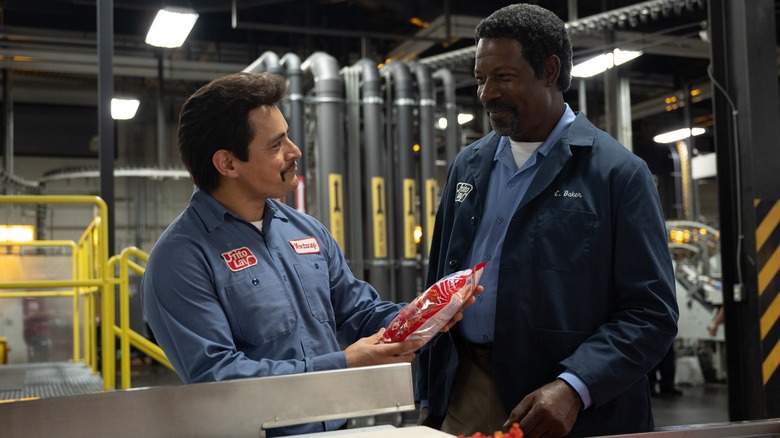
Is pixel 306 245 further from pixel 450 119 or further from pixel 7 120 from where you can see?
pixel 7 120

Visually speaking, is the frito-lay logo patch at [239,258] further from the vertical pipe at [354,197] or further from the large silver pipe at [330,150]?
the vertical pipe at [354,197]

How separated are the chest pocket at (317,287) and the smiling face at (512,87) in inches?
22.1

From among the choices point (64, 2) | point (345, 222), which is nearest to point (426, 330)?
point (345, 222)

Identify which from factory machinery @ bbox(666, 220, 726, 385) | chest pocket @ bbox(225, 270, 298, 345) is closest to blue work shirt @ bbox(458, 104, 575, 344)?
chest pocket @ bbox(225, 270, 298, 345)

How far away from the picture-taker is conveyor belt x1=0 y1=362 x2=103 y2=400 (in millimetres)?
4969

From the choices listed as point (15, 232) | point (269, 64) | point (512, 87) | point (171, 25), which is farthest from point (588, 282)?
point (15, 232)

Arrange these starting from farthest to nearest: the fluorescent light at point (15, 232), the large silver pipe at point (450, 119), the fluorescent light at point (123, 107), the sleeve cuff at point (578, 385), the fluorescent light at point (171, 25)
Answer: the fluorescent light at point (15, 232), the fluorescent light at point (123, 107), the large silver pipe at point (450, 119), the fluorescent light at point (171, 25), the sleeve cuff at point (578, 385)

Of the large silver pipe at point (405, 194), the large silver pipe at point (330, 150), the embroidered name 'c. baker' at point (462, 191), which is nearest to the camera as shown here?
the embroidered name 'c. baker' at point (462, 191)

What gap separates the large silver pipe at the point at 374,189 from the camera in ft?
24.2

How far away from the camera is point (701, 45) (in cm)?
1086

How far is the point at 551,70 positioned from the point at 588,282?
548 millimetres

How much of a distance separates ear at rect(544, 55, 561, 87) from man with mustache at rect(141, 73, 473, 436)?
0.66 meters

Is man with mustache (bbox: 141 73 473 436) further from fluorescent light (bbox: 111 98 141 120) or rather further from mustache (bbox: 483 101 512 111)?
fluorescent light (bbox: 111 98 141 120)

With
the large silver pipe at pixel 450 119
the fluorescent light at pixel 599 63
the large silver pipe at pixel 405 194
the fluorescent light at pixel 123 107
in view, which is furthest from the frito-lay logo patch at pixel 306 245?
the fluorescent light at pixel 123 107
